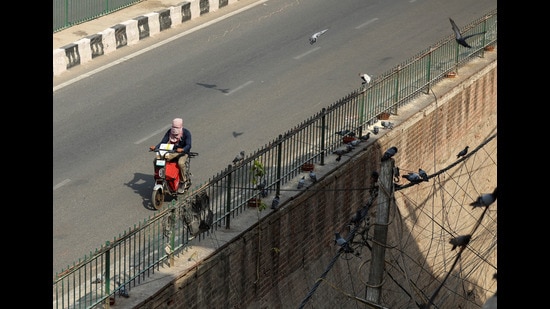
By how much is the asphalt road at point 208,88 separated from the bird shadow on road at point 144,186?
0.8 inches

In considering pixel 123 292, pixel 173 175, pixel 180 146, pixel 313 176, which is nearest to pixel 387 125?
pixel 313 176

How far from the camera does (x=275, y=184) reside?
16.1 metres

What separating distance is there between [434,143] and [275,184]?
18.7ft

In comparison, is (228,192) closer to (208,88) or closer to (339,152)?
(339,152)

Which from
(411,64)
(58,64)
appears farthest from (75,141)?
(411,64)

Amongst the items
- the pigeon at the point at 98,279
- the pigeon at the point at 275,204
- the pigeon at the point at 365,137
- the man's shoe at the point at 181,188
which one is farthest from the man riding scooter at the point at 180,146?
the pigeon at the point at 98,279

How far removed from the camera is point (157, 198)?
1694 centimetres

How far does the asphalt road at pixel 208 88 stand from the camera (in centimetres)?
1747

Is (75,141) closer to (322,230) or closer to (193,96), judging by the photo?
(193,96)

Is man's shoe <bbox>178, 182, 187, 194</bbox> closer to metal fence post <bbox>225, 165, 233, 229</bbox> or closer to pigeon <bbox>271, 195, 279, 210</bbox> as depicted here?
pigeon <bbox>271, 195, 279, 210</bbox>

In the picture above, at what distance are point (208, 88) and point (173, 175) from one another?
5717 mm
